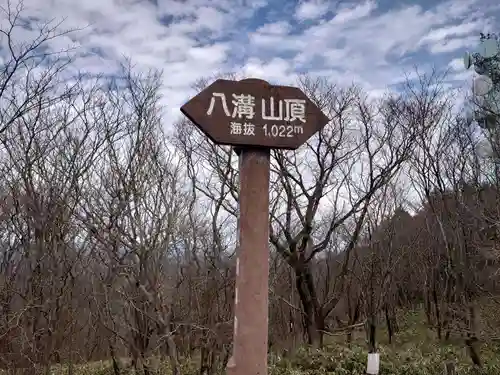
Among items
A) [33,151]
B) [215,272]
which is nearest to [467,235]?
[215,272]

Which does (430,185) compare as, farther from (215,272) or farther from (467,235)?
(215,272)

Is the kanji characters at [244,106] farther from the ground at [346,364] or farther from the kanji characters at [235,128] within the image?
the ground at [346,364]

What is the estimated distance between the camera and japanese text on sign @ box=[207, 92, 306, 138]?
252 cm

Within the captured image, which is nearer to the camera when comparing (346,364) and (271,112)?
(271,112)

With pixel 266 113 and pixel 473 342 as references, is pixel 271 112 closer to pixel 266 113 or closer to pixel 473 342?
pixel 266 113

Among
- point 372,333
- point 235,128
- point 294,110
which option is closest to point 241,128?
point 235,128

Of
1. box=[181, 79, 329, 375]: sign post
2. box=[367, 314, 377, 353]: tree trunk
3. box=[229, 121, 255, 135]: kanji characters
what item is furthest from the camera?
box=[367, 314, 377, 353]: tree trunk

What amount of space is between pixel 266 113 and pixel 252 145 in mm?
201

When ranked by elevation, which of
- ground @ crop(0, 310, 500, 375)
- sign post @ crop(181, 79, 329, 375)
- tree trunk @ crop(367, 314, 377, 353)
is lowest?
ground @ crop(0, 310, 500, 375)

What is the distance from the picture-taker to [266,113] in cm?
258

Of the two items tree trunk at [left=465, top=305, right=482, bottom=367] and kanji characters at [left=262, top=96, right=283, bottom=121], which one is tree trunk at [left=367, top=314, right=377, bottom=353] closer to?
tree trunk at [left=465, top=305, right=482, bottom=367]

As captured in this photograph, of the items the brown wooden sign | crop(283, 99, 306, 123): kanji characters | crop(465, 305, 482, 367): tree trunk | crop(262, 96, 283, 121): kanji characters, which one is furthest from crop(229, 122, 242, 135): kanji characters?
crop(465, 305, 482, 367): tree trunk

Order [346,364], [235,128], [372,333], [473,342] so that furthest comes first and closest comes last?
[473,342] → [372,333] → [346,364] → [235,128]

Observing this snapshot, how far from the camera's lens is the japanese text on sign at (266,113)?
2.52 metres
